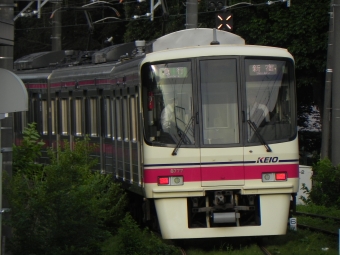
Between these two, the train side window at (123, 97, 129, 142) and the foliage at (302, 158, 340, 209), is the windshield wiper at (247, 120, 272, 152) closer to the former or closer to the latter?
the train side window at (123, 97, 129, 142)

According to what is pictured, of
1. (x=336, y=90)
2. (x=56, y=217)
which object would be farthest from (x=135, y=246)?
(x=336, y=90)

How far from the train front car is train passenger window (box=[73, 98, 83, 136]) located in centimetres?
677

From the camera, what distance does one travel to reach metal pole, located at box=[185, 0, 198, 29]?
1902cm

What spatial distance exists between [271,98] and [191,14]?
7.13m

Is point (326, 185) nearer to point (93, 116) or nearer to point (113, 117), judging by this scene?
point (93, 116)

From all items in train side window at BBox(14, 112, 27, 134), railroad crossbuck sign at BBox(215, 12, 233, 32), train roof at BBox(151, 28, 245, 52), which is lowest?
train side window at BBox(14, 112, 27, 134)

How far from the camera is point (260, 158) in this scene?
12.1 metres

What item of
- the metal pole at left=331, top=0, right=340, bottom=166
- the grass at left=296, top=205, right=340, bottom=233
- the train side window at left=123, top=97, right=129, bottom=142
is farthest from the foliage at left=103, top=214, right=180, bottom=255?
the metal pole at left=331, top=0, right=340, bottom=166

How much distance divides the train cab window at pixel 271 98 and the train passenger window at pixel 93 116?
5.96 m

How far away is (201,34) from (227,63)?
2236mm

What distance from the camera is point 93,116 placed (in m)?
18.1

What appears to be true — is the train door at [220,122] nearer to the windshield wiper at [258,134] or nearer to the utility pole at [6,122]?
the windshield wiper at [258,134]

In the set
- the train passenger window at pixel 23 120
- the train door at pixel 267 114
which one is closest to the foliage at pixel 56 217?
the train door at pixel 267 114

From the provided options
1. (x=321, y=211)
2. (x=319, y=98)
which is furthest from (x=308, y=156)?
(x=321, y=211)
